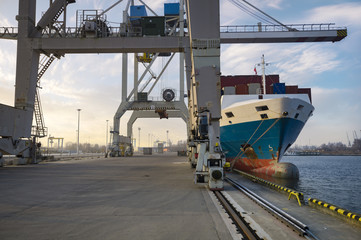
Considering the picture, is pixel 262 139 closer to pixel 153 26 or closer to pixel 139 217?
pixel 153 26

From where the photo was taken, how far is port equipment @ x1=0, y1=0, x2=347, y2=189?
1025cm

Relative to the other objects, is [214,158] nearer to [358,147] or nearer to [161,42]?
[161,42]

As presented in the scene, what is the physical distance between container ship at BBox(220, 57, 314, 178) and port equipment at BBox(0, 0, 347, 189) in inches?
174

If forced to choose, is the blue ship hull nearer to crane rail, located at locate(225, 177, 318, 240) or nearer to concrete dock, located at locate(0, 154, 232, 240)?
concrete dock, located at locate(0, 154, 232, 240)

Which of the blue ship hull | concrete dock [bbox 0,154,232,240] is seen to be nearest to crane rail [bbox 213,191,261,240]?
concrete dock [bbox 0,154,232,240]

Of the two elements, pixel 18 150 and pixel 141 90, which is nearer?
pixel 18 150

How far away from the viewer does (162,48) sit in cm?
2038

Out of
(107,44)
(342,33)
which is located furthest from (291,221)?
(342,33)

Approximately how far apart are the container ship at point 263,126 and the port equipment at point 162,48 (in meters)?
4.43

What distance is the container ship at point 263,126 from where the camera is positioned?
18.1 m

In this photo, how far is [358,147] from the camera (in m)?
152

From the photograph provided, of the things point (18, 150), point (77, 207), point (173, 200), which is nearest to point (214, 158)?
point (173, 200)

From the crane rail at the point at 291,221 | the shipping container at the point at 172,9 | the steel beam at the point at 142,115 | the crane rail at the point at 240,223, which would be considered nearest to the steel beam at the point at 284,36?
the shipping container at the point at 172,9

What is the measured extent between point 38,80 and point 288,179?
24499 mm
